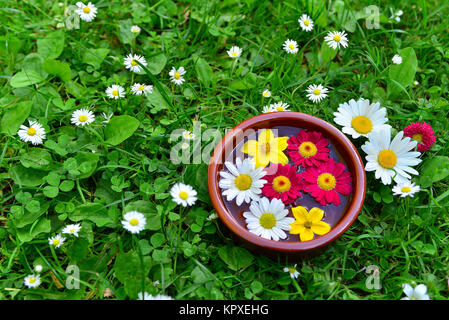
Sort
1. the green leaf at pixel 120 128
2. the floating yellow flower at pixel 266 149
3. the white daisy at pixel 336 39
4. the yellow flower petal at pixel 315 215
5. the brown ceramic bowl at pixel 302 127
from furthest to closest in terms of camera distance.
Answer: the white daisy at pixel 336 39 → the green leaf at pixel 120 128 → the floating yellow flower at pixel 266 149 → the yellow flower petal at pixel 315 215 → the brown ceramic bowl at pixel 302 127

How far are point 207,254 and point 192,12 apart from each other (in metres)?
1.28

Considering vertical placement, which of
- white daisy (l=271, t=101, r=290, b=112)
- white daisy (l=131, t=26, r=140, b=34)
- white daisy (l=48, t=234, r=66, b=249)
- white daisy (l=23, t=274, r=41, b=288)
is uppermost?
white daisy (l=131, t=26, r=140, b=34)

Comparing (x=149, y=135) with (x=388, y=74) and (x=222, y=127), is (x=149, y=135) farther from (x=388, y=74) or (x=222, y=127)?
(x=388, y=74)

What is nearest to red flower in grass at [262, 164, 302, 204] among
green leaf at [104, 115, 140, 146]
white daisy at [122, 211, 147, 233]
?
white daisy at [122, 211, 147, 233]

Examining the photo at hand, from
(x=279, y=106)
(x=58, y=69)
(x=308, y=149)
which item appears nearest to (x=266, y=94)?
(x=279, y=106)

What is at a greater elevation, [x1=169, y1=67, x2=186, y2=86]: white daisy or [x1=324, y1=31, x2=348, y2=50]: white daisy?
[x1=324, y1=31, x2=348, y2=50]: white daisy

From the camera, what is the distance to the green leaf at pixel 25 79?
1.99 m

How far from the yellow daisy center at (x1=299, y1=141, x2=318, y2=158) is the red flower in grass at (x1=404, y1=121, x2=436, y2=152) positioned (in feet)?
1.44

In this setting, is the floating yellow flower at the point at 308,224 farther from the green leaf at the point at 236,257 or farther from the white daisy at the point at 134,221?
the white daisy at the point at 134,221

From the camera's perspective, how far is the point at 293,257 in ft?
5.18

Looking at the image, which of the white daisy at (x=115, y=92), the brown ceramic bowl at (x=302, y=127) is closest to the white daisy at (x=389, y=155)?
the brown ceramic bowl at (x=302, y=127)

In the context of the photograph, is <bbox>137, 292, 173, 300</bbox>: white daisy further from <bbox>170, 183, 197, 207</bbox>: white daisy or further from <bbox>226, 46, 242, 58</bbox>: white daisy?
<bbox>226, 46, 242, 58</bbox>: white daisy

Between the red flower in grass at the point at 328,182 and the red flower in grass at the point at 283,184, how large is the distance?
0.04 m

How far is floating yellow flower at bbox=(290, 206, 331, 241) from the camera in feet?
5.22
